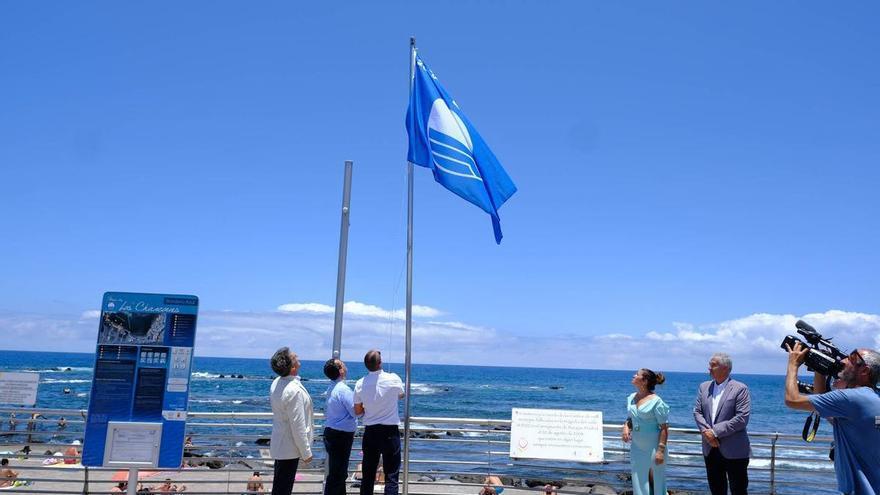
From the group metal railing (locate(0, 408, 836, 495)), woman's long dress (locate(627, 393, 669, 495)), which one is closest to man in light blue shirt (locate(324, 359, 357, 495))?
metal railing (locate(0, 408, 836, 495))

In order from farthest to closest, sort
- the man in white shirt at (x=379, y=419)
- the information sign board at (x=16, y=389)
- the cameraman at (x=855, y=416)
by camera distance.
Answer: the information sign board at (x=16, y=389), the man in white shirt at (x=379, y=419), the cameraman at (x=855, y=416)

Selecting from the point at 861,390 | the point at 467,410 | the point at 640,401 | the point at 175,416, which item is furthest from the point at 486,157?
the point at 467,410

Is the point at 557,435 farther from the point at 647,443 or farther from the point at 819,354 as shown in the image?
the point at 819,354

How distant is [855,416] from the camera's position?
3510 mm

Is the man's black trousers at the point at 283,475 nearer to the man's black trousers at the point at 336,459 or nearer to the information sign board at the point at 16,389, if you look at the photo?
the man's black trousers at the point at 336,459

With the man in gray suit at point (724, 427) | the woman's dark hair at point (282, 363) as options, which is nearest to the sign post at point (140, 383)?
the woman's dark hair at point (282, 363)

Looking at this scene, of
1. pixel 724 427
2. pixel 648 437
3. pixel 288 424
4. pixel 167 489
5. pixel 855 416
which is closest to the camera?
pixel 855 416

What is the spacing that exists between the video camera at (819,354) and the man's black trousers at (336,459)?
147 inches

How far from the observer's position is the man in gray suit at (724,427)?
5.87m

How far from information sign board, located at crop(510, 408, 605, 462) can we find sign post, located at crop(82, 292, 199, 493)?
10.9 feet

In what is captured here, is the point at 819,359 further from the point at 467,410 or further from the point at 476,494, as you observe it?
the point at 467,410

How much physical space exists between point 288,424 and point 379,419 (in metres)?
0.93

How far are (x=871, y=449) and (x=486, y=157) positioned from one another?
463cm

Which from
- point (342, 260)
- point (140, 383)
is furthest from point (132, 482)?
point (342, 260)
